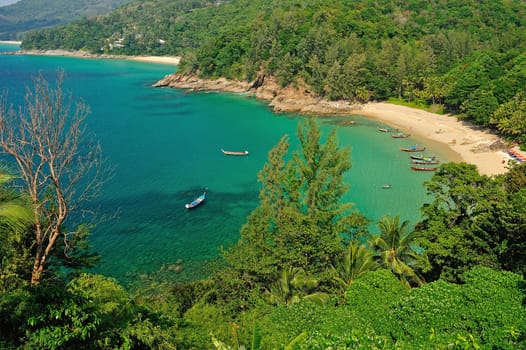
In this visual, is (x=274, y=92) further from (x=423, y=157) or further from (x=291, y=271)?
(x=291, y=271)

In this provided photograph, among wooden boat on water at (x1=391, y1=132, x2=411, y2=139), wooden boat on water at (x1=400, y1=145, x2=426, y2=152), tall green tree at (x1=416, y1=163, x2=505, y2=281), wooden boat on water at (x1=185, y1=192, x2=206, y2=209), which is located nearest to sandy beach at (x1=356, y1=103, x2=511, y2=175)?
wooden boat on water at (x1=391, y1=132, x2=411, y2=139)

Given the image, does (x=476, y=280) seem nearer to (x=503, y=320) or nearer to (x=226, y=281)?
(x=503, y=320)

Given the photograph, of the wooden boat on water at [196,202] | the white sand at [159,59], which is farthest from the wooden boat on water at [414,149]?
the white sand at [159,59]

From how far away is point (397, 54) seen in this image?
80.8 meters

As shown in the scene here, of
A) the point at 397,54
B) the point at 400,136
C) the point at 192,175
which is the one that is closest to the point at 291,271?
the point at 192,175

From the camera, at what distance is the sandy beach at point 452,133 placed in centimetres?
4634

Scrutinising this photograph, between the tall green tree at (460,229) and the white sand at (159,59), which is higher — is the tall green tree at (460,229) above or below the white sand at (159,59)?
below

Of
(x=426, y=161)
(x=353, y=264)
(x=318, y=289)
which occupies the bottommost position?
(x=318, y=289)

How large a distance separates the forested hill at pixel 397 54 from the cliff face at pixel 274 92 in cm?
200

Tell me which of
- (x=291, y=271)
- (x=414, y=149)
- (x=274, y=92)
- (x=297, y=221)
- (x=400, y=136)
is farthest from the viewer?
(x=274, y=92)

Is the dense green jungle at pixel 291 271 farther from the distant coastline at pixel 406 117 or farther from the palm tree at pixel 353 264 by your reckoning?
the distant coastline at pixel 406 117

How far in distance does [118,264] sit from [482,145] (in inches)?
1886

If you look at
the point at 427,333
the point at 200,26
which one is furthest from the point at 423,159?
the point at 200,26

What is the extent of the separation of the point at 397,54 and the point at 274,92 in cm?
2823
